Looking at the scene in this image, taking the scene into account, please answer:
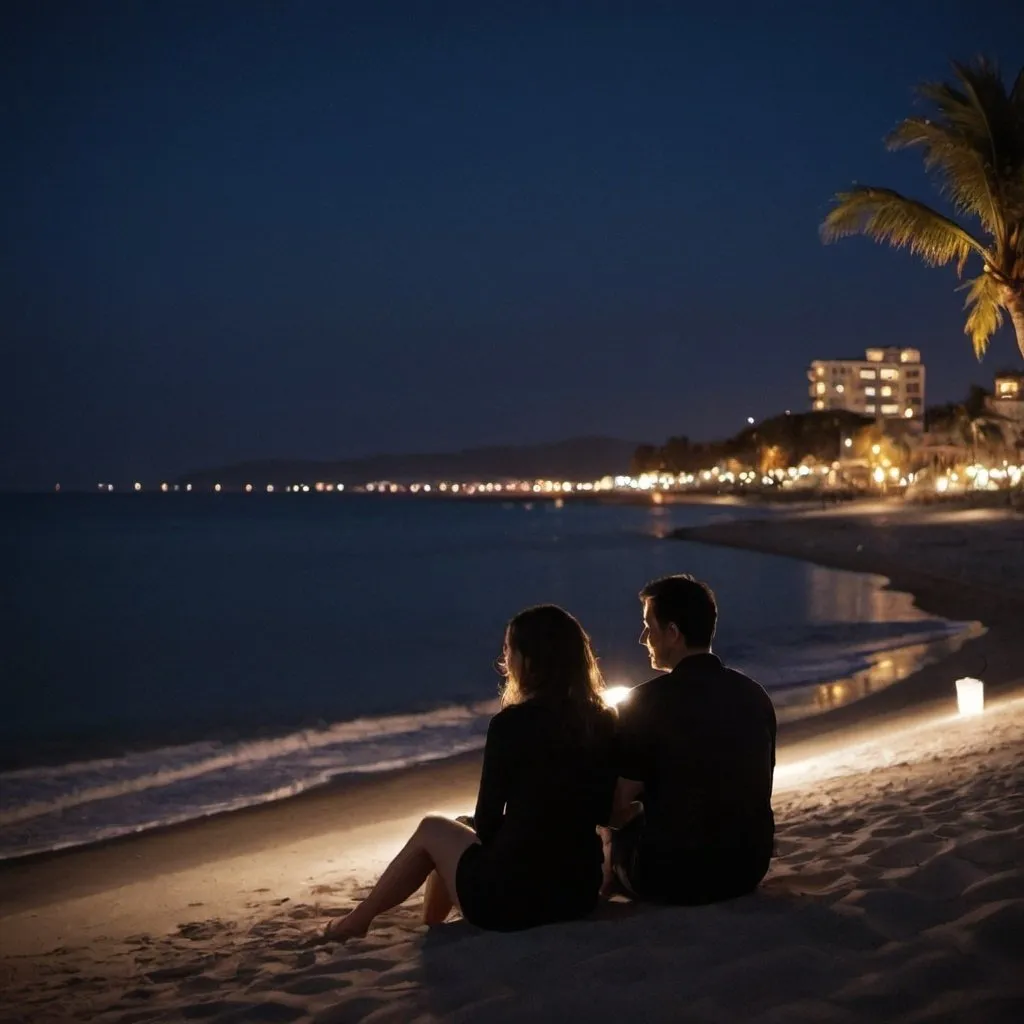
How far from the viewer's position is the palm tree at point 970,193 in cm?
1033

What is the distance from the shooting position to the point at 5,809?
10.2 m

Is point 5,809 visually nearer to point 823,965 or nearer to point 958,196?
point 823,965

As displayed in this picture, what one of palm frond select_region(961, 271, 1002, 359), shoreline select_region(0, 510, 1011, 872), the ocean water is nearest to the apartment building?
the ocean water

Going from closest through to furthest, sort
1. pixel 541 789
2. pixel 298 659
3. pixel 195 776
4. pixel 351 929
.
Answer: pixel 541 789 < pixel 351 929 < pixel 195 776 < pixel 298 659

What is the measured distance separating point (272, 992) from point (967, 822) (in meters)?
3.41

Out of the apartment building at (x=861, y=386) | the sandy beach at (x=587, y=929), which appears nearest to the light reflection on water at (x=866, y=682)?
the sandy beach at (x=587, y=929)

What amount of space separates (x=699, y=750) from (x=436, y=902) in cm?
137

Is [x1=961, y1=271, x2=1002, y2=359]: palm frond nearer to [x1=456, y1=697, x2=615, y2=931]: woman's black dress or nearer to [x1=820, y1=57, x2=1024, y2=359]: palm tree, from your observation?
[x1=820, y1=57, x2=1024, y2=359]: palm tree

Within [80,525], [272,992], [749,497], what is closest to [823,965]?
[272,992]

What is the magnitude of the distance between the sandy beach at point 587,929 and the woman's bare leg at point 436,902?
7 centimetres

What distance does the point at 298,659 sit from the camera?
864 inches

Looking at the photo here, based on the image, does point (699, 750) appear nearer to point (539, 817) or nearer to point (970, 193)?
point (539, 817)

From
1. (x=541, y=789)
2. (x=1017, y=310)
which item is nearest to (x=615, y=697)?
(x=541, y=789)

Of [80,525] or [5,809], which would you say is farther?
[80,525]
